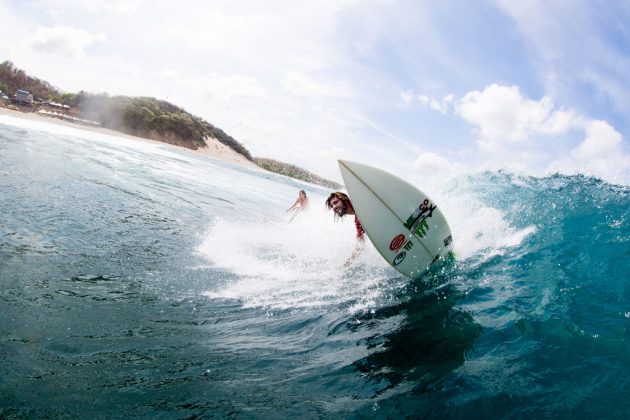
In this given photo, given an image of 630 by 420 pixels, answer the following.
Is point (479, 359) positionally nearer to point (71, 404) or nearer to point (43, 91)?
point (71, 404)

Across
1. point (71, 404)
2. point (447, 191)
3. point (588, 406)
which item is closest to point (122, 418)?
point (71, 404)

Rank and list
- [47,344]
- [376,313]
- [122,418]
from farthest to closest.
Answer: [376,313]
[47,344]
[122,418]

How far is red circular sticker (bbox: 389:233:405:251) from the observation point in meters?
7.88

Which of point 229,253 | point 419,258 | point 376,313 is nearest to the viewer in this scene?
point 376,313

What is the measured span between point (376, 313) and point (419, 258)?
2669 mm

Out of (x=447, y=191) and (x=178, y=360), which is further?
(x=447, y=191)

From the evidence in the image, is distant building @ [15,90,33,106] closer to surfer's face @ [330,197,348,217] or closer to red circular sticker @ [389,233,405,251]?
surfer's face @ [330,197,348,217]

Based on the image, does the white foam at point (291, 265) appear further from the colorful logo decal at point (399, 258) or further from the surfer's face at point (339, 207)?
the surfer's face at point (339, 207)

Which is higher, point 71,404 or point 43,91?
point 43,91

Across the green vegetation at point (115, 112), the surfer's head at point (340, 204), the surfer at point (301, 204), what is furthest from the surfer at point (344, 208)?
the green vegetation at point (115, 112)

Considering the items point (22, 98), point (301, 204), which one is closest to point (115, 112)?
point (22, 98)

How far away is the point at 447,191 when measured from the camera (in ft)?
57.3

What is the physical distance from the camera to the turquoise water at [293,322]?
11.0ft

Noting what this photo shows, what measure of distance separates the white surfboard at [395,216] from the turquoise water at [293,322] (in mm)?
529
